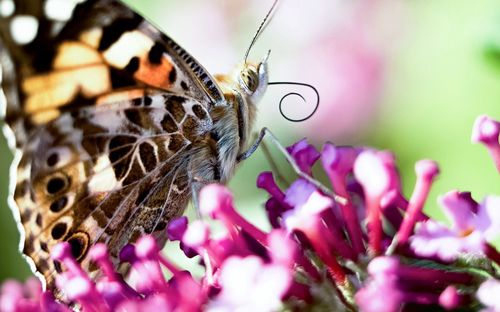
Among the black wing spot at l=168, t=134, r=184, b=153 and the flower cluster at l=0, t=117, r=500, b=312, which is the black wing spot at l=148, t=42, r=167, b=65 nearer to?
the black wing spot at l=168, t=134, r=184, b=153

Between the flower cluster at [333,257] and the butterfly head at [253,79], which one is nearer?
the flower cluster at [333,257]

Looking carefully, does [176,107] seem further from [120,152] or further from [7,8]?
[7,8]

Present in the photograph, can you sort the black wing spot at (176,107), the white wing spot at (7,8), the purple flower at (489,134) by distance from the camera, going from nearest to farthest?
1. the purple flower at (489,134)
2. the white wing spot at (7,8)
3. the black wing spot at (176,107)

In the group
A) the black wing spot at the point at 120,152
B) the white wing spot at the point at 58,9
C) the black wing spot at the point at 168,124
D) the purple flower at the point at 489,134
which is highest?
the purple flower at the point at 489,134

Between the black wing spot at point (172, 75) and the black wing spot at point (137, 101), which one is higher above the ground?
the black wing spot at point (172, 75)

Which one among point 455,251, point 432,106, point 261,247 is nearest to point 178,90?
point 261,247

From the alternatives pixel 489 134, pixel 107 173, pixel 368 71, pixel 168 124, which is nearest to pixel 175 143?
pixel 168 124

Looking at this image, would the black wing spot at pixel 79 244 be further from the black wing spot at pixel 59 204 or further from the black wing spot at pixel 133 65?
the black wing spot at pixel 133 65

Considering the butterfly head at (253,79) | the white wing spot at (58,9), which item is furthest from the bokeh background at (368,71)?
the white wing spot at (58,9)

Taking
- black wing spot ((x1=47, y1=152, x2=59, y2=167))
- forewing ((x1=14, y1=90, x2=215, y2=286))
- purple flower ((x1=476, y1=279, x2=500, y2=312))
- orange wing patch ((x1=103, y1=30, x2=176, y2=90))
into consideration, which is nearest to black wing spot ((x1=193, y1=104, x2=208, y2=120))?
forewing ((x1=14, y1=90, x2=215, y2=286))
